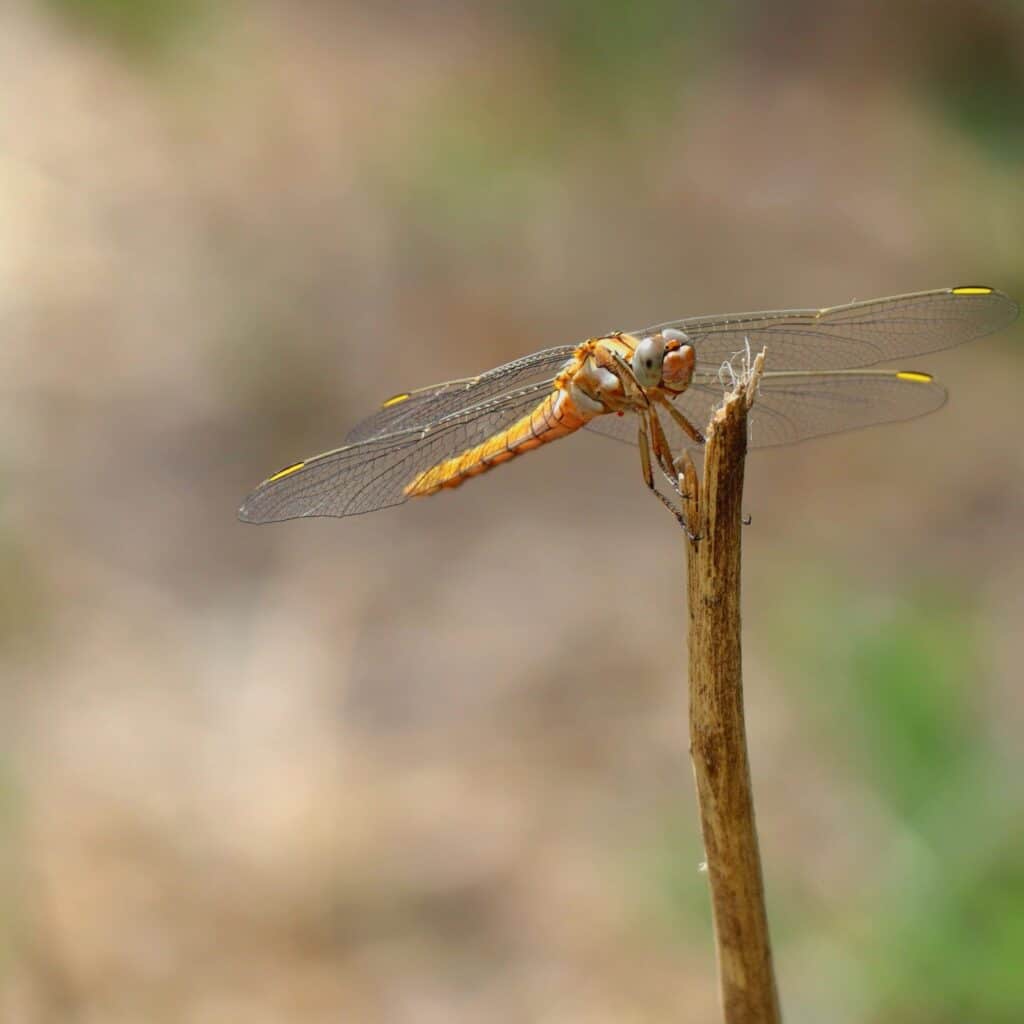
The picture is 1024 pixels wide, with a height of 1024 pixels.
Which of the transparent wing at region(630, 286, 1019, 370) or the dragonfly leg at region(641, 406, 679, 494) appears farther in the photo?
the transparent wing at region(630, 286, 1019, 370)

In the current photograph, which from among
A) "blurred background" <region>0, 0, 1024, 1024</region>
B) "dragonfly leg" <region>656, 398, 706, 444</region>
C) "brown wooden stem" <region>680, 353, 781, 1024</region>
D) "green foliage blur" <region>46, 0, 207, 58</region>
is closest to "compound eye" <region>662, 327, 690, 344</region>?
"dragonfly leg" <region>656, 398, 706, 444</region>

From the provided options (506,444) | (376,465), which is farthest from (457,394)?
(376,465)

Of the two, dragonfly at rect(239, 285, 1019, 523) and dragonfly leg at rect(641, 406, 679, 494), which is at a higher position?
dragonfly at rect(239, 285, 1019, 523)

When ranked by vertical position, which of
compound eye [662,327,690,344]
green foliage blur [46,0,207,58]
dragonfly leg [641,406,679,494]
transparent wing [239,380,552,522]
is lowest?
dragonfly leg [641,406,679,494]

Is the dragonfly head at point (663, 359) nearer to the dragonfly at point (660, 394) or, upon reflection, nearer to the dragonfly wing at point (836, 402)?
the dragonfly at point (660, 394)

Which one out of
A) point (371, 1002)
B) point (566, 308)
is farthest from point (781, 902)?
point (566, 308)

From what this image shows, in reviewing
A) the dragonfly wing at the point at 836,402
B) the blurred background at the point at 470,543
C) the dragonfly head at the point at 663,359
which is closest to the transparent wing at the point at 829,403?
the dragonfly wing at the point at 836,402

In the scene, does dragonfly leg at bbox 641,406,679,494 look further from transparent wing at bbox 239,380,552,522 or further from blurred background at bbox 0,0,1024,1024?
blurred background at bbox 0,0,1024,1024
